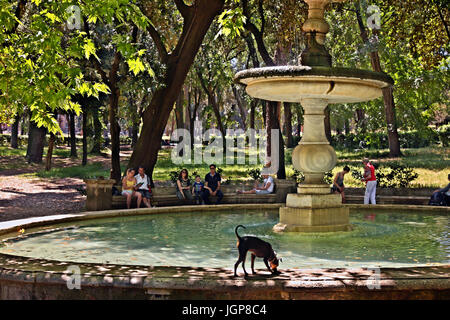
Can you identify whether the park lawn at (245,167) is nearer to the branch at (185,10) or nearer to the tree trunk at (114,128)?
the tree trunk at (114,128)

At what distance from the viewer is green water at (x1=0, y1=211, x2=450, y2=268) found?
7.86 m

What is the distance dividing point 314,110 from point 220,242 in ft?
10.3

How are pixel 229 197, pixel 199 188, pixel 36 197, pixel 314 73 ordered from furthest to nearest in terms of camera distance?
pixel 36 197
pixel 229 197
pixel 199 188
pixel 314 73

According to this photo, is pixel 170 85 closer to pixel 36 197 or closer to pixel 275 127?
pixel 275 127

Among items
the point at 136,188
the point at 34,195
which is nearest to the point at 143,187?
the point at 136,188

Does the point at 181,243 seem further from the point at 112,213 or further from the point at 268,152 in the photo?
the point at 268,152

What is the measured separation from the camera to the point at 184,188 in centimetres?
1510

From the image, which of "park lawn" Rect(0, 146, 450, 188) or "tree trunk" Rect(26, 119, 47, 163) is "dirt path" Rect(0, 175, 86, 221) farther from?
"tree trunk" Rect(26, 119, 47, 163)

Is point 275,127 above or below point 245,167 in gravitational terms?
above

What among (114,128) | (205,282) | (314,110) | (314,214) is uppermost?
(114,128)

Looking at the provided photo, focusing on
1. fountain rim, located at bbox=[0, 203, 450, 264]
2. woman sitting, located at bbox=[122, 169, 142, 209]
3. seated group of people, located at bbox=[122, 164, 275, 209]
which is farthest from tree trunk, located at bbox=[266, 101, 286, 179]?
woman sitting, located at bbox=[122, 169, 142, 209]

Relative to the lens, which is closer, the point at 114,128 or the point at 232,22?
the point at 232,22

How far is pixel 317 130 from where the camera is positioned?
10852mm
